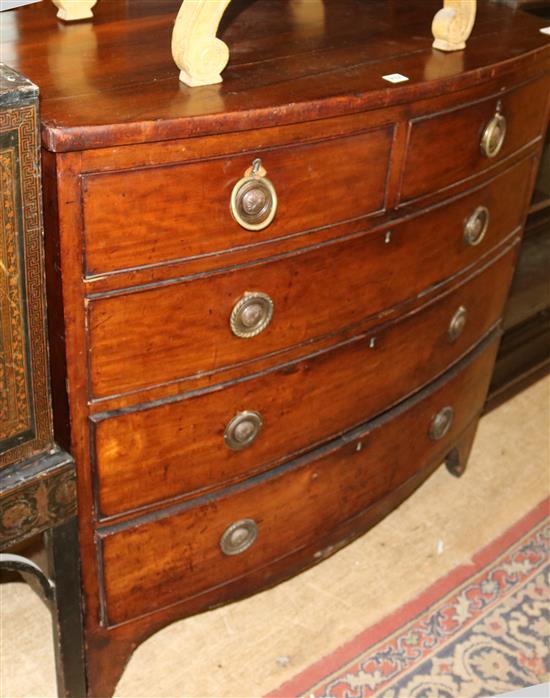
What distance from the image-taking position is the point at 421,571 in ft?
6.70

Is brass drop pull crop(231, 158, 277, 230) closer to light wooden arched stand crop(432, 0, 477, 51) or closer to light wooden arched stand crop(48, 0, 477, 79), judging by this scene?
light wooden arched stand crop(48, 0, 477, 79)

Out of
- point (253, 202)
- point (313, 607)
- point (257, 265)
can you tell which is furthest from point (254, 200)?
point (313, 607)

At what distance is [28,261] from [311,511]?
784 mm

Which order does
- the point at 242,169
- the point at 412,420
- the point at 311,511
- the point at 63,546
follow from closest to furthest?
the point at 242,169 → the point at 63,546 → the point at 311,511 → the point at 412,420

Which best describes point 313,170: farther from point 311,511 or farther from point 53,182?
point 311,511

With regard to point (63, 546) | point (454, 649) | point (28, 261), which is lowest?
point (454, 649)

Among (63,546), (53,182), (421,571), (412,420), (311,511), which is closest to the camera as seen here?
(53,182)

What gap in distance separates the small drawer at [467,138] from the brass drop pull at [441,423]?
1.79 ft

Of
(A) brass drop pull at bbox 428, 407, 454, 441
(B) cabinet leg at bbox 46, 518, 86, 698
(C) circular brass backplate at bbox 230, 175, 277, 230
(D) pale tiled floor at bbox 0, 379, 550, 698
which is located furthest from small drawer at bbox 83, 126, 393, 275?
(D) pale tiled floor at bbox 0, 379, 550, 698

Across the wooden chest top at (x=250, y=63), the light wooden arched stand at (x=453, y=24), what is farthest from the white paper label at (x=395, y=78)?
the light wooden arched stand at (x=453, y=24)

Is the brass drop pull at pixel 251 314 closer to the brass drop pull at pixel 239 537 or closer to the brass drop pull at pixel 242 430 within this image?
the brass drop pull at pixel 242 430

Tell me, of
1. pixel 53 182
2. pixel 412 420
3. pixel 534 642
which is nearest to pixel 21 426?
pixel 53 182

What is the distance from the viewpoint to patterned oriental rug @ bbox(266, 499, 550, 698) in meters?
1.78

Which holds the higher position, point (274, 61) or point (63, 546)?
point (274, 61)
